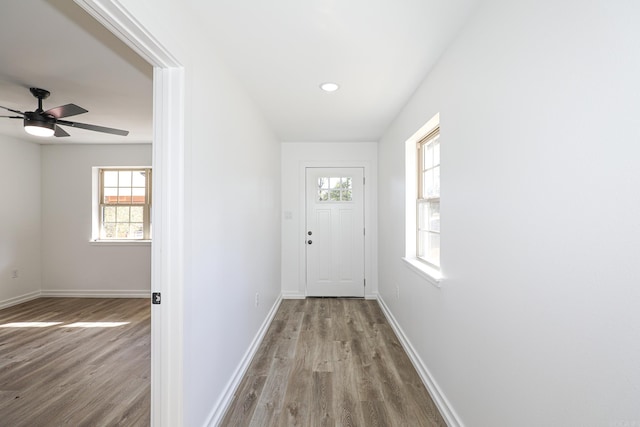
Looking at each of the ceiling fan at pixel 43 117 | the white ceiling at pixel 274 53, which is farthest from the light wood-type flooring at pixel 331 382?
the ceiling fan at pixel 43 117

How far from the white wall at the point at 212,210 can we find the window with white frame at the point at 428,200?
156 centimetres

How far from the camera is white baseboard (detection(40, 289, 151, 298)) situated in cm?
481

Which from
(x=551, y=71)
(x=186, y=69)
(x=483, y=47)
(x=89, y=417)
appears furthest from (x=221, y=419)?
(x=483, y=47)

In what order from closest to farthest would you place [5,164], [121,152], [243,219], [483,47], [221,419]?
[483,47] → [221,419] → [243,219] → [5,164] → [121,152]

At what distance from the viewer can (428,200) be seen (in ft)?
8.77

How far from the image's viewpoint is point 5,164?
14.1ft

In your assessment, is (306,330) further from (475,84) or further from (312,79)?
(475,84)

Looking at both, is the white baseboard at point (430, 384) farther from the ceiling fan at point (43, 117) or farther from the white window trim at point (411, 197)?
the ceiling fan at point (43, 117)

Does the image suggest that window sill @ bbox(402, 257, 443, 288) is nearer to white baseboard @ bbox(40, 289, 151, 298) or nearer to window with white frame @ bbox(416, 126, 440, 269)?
window with white frame @ bbox(416, 126, 440, 269)

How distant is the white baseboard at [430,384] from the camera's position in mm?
1823

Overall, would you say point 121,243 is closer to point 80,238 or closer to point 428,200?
point 80,238

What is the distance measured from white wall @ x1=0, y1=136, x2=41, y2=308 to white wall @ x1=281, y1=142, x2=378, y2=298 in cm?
375

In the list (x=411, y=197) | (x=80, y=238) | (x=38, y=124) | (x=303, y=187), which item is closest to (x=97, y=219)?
(x=80, y=238)

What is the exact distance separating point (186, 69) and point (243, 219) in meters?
1.31
